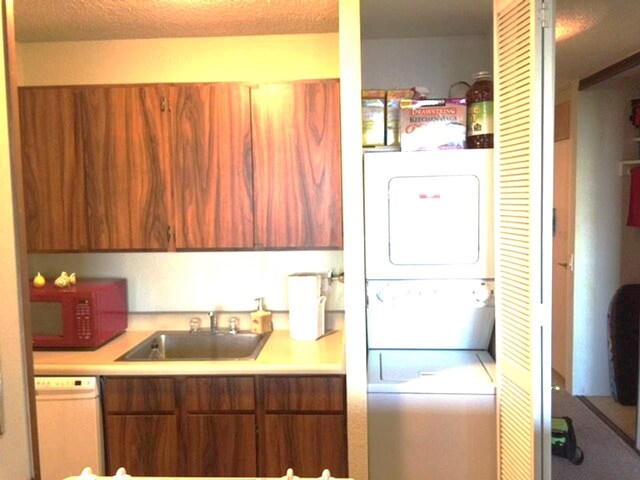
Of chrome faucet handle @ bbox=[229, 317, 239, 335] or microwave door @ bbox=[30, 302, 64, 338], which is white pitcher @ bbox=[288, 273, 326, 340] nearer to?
chrome faucet handle @ bbox=[229, 317, 239, 335]

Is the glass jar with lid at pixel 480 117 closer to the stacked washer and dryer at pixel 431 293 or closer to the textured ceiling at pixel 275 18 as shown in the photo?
the stacked washer and dryer at pixel 431 293

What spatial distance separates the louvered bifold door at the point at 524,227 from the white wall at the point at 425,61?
27.6 inches

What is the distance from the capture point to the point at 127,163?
2.62 metres

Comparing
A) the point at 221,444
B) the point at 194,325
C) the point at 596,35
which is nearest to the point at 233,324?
the point at 194,325

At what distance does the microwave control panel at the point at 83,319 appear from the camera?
2.56 m

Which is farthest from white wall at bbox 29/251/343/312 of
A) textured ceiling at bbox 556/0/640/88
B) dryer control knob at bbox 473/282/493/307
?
textured ceiling at bbox 556/0/640/88

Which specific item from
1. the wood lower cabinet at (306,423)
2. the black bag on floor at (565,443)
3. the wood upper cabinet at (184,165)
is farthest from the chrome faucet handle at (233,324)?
the black bag on floor at (565,443)

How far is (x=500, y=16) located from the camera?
6.88 ft

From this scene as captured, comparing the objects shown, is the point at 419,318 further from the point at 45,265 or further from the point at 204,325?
the point at 45,265

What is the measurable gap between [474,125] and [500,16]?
0.45m

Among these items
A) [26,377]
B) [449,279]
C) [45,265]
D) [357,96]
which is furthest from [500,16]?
[45,265]

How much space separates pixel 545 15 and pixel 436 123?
65 centimetres

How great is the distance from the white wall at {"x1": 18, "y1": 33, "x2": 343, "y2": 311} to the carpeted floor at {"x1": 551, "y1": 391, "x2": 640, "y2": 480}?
1.71m

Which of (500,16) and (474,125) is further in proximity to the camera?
(474,125)
